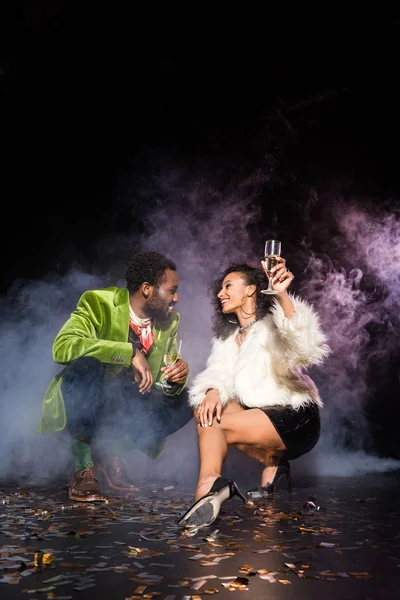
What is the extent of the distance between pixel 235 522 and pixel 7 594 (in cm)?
127

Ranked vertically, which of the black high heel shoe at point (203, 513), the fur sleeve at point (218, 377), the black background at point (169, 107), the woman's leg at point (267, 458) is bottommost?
the black high heel shoe at point (203, 513)

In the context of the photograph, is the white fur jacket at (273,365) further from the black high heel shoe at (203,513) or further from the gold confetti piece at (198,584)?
the gold confetti piece at (198,584)

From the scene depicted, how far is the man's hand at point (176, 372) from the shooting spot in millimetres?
3771

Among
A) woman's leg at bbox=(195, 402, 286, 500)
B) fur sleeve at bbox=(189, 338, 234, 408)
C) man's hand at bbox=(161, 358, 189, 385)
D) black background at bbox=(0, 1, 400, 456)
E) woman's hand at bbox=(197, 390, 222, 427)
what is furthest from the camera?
black background at bbox=(0, 1, 400, 456)

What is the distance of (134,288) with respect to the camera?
13.7 feet

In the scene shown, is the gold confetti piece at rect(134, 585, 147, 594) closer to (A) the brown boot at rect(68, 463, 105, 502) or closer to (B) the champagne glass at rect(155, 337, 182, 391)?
(A) the brown boot at rect(68, 463, 105, 502)

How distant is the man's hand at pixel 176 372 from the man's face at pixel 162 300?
1.41 ft

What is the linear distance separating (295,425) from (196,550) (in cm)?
140

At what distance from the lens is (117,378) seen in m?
3.94

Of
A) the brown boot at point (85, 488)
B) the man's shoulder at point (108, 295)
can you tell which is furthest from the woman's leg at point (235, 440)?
the man's shoulder at point (108, 295)

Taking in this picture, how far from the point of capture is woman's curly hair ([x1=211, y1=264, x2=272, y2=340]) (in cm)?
384

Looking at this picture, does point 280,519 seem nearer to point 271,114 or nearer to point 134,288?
point 134,288

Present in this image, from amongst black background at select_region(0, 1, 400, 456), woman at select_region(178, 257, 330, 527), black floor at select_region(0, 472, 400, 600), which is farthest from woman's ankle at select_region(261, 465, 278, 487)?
black background at select_region(0, 1, 400, 456)

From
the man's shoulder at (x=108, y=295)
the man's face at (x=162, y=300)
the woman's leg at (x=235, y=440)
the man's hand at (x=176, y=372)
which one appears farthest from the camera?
the man's face at (x=162, y=300)
